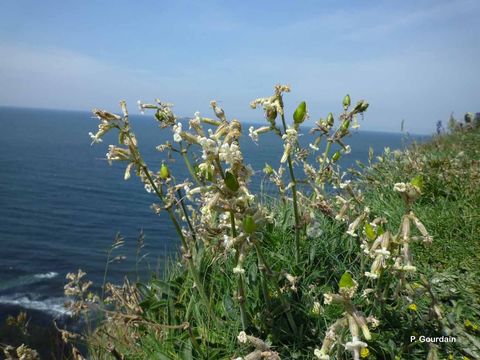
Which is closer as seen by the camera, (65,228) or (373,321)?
(373,321)

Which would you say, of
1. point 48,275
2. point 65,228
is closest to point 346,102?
point 48,275

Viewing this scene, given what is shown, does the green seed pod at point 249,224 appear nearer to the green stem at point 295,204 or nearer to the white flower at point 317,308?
the green stem at point 295,204

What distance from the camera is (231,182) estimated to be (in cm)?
188

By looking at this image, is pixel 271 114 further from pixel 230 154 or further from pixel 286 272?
pixel 286 272

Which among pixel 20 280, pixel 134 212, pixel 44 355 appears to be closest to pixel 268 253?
pixel 44 355

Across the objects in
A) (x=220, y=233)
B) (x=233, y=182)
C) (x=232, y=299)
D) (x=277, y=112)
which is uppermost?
(x=277, y=112)

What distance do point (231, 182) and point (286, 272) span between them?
125 cm

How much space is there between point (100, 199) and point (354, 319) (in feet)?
105

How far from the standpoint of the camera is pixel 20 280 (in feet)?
52.4

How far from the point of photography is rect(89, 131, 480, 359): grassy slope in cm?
257

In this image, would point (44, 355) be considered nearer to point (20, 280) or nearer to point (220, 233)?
point (20, 280)

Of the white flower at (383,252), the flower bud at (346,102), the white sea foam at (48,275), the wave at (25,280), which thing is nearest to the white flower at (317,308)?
the white flower at (383,252)

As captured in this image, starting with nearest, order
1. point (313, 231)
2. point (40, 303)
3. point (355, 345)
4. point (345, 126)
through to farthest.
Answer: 1. point (355, 345)
2. point (345, 126)
3. point (313, 231)
4. point (40, 303)

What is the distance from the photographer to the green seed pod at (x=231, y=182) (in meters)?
1.86
